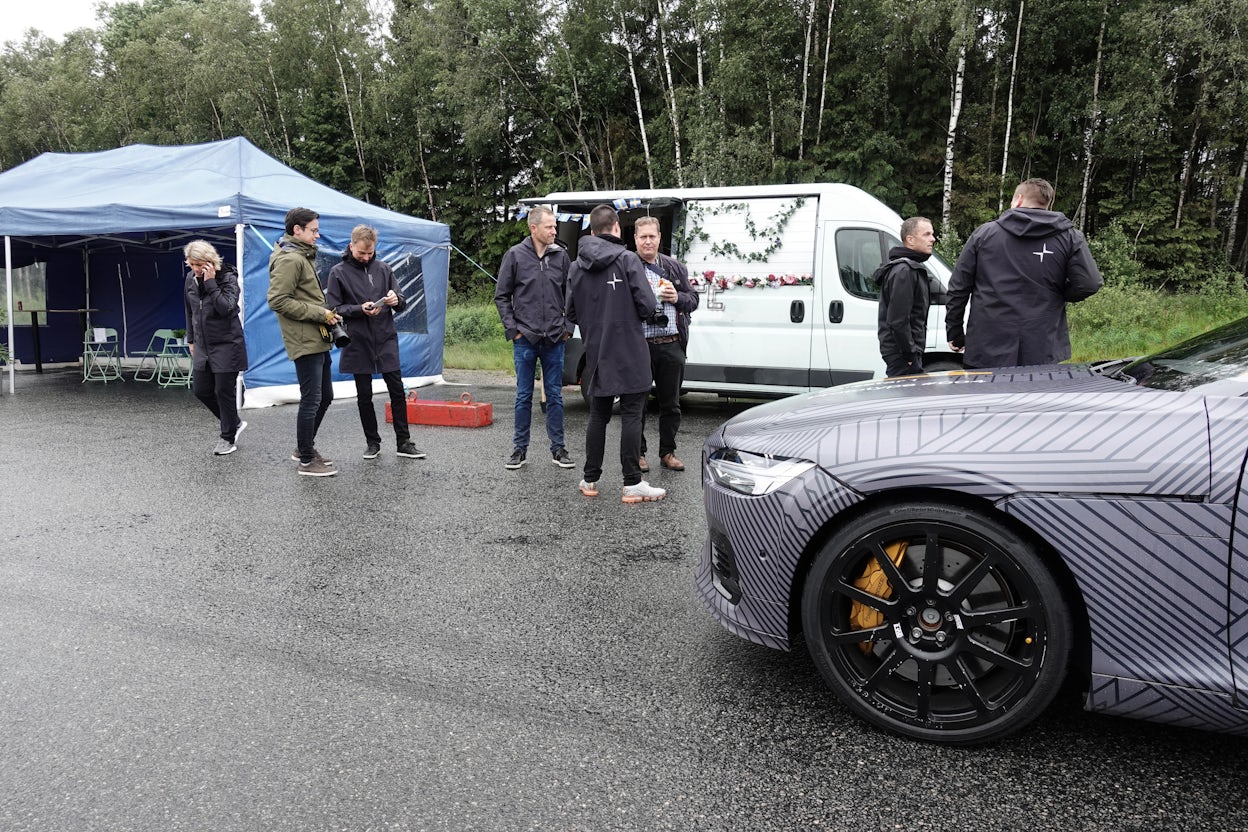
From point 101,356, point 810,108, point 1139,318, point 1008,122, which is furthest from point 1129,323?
point 101,356

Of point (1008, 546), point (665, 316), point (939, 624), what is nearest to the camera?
point (1008, 546)

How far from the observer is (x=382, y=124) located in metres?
31.0

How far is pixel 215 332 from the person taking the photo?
717 cm

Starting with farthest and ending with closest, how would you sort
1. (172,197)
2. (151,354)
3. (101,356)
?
(101,356) → (151,354) → (172,197)

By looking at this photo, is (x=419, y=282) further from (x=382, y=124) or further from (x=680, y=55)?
(x=382, y=124)

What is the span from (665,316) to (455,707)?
3697mm

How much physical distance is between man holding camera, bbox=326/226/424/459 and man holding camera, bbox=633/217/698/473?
2.24 meters

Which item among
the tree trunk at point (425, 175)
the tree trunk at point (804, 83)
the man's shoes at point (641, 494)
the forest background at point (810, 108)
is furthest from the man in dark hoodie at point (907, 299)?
the tree trunk at point (425, 175)

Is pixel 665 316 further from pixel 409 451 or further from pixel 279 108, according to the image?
pixel 279 108

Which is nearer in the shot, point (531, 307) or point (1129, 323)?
point (531, 307)

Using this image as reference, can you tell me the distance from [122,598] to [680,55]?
2386cm

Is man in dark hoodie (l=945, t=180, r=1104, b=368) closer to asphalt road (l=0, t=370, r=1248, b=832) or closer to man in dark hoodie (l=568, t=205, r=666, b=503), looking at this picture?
man in dark hoodie (l=568, t=205, r=666, b=503)

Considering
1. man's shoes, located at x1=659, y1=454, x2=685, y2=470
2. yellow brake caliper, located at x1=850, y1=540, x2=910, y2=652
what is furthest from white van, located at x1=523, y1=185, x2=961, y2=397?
yellow brake caliper, located at x1=850, y1=540, x2=910, y2=652

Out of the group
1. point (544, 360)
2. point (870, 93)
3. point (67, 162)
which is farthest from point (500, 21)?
point (544, 360)
